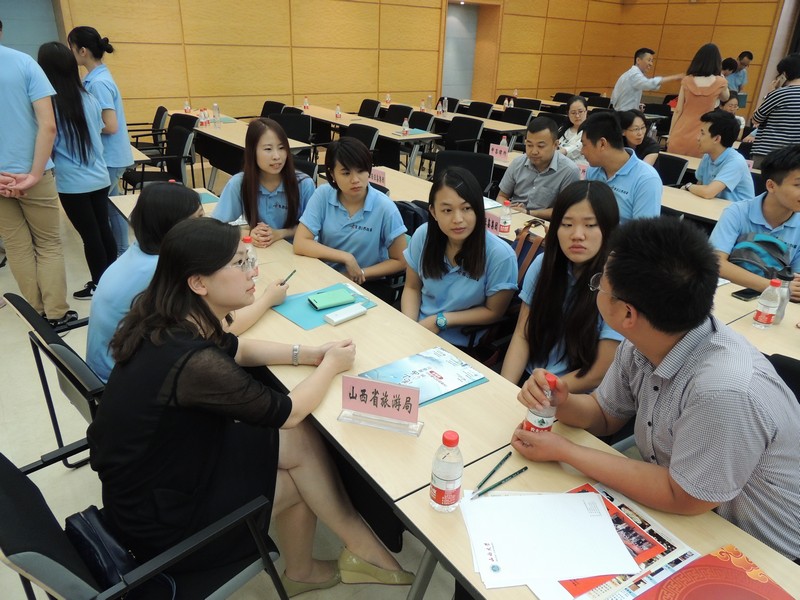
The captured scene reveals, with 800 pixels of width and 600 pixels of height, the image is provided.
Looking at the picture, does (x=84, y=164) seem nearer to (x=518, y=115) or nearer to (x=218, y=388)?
(x=218, y=388)

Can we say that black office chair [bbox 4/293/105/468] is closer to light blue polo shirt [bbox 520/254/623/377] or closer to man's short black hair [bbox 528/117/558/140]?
light blue polo shirt [bbox 520/254/623/377]

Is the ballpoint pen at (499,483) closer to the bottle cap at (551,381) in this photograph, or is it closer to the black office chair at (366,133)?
the bottle cap at (551,381)

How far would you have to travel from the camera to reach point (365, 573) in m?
1.67

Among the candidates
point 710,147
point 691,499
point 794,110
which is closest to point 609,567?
point 691,499

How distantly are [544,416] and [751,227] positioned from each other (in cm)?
196

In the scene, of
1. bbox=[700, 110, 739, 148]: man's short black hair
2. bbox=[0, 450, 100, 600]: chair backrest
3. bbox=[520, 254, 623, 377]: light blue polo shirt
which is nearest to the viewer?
bbox=[0, 450, 100, 600]: chair backrest

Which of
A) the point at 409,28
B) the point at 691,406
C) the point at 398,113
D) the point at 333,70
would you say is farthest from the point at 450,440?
the point at 409,28

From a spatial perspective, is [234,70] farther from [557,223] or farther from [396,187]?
[557,223]

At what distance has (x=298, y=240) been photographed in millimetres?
2641

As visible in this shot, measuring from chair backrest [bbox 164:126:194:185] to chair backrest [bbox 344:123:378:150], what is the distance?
1.58 meters

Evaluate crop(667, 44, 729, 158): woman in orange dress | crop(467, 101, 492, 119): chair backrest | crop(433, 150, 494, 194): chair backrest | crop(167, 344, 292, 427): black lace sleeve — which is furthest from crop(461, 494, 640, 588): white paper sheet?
crop(467, 101, 492, 119): chair backrest

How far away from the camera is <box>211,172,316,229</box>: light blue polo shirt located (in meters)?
2.85

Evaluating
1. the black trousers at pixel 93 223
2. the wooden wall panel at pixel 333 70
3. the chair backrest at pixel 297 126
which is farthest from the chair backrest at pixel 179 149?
the wooden wall panel at pixel 333 70

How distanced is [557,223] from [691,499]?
1.05m
